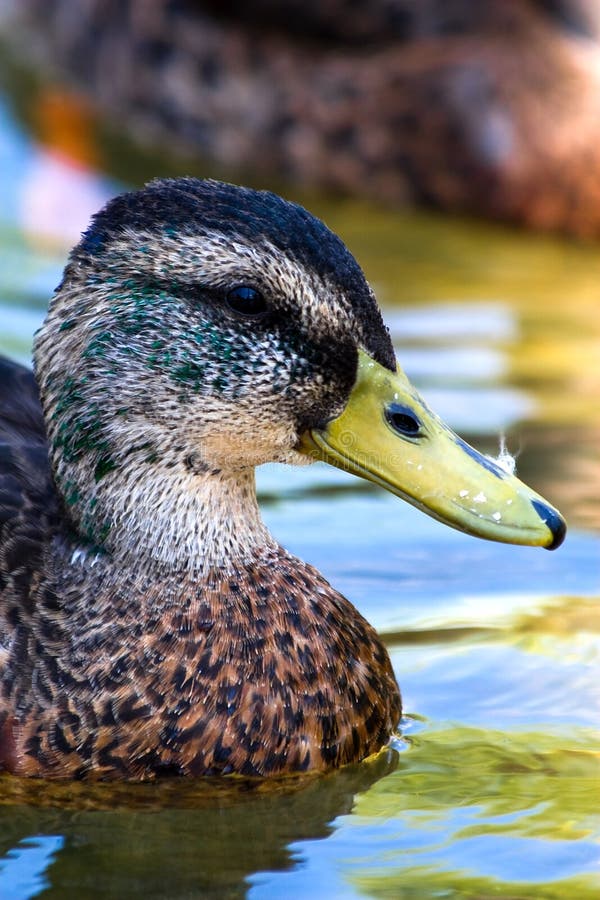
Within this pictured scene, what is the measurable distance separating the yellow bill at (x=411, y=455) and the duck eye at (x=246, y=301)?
30cm

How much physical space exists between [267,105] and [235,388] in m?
5.83

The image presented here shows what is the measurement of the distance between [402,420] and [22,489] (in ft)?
3.70

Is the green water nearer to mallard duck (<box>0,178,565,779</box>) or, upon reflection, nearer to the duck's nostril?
mallard duck (<box>0,178,565,779</box>)

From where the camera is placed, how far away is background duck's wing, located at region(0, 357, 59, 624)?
490 centimetres

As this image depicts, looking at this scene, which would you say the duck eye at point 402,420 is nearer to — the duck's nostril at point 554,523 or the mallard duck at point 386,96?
the duck's nostril at point 554,523

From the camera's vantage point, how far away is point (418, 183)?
10.0m

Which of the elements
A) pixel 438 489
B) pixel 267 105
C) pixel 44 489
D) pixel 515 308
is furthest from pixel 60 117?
pixel 438 489

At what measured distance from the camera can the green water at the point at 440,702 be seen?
4.43 m

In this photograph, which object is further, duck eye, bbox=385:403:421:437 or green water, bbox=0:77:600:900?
duck eye, bbox=385:403:421:437

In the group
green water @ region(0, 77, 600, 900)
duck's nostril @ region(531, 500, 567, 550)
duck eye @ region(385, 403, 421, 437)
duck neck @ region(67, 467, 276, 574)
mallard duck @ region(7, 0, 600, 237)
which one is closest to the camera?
green water @ region(0, 77, 600, 900)

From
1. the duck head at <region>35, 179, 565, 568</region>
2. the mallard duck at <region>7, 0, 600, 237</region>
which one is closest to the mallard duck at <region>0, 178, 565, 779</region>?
the duck head at <region>35, 179, 565, 568</region>

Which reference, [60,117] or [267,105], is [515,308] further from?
[60,117]

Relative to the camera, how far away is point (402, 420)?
477 centimetres

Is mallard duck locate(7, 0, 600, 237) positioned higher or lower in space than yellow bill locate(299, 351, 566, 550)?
higher
